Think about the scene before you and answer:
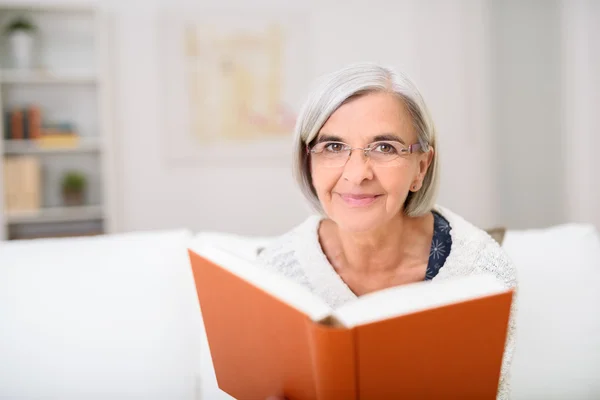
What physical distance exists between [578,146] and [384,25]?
1.57 m

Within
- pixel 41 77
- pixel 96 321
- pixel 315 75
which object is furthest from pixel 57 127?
pixel 96 321

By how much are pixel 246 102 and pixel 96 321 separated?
247 centimetres

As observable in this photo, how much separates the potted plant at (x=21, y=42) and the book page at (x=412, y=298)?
3.11 meters

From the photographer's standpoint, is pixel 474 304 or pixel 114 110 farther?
pixel 114 110

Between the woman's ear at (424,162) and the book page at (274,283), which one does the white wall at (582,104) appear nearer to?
the woman's ear at (424,162)

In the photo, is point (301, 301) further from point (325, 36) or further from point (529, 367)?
point (325, 36)

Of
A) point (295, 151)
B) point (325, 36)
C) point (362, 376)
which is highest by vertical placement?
point (325, 36)

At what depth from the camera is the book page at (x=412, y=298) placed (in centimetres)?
64

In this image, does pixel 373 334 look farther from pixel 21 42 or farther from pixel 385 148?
pixel 21 42

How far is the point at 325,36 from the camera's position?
11.9ft

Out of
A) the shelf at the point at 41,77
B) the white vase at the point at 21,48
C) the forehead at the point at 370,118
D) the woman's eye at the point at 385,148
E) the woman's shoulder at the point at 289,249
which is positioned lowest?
the woman's shoulder at the point at 289,249

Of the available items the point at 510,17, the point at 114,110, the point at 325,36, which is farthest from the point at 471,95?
the point at 114,110

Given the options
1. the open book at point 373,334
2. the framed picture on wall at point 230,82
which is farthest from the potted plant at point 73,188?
the open book at point 373,334

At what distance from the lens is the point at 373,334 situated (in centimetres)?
64
